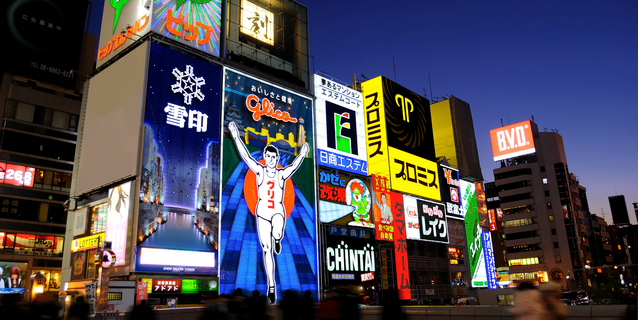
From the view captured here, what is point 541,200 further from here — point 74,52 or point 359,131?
point 74,52

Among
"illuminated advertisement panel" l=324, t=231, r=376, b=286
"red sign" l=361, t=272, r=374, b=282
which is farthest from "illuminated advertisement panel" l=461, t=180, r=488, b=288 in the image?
"red sign" l=361, t=272, r=374, b=282

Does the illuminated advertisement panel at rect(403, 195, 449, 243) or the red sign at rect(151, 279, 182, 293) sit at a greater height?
the illuminated advertisement panel at rect(403, 195, 449, 243)

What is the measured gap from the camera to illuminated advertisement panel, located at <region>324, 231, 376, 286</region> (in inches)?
1522

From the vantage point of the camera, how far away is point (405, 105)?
5156 cm

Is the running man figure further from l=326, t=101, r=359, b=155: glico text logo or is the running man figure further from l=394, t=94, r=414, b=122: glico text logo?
l=394, t=94, r=414, b=122: glico text logo

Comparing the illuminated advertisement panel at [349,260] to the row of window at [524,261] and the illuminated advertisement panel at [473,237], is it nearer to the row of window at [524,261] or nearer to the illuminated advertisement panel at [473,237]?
the illuminated advertisement panel at [473,237]

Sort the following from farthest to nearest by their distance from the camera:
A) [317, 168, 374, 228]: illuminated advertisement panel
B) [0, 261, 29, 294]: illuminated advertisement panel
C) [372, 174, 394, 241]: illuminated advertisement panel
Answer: [0, 261, 29, 294]: illuminated advertisement panel < [372, 174, 394, 241]: illuminated advertisement panel < [317, 168, 374, 228]: illuminated advertisement panel

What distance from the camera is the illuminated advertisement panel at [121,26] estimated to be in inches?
1303

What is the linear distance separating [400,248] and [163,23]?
28.1 meters

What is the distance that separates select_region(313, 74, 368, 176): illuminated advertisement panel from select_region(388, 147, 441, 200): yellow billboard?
393cm

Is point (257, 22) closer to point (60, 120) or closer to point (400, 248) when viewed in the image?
point (400, 248)

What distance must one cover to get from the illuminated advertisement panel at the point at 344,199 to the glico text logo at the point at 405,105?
1017 cm

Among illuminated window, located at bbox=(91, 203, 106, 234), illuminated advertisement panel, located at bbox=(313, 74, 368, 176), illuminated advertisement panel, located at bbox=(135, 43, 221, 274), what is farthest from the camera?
illuminated advertisement panel, located at bbox=(313, 74, 368, 176)

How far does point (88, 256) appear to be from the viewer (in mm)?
32656
